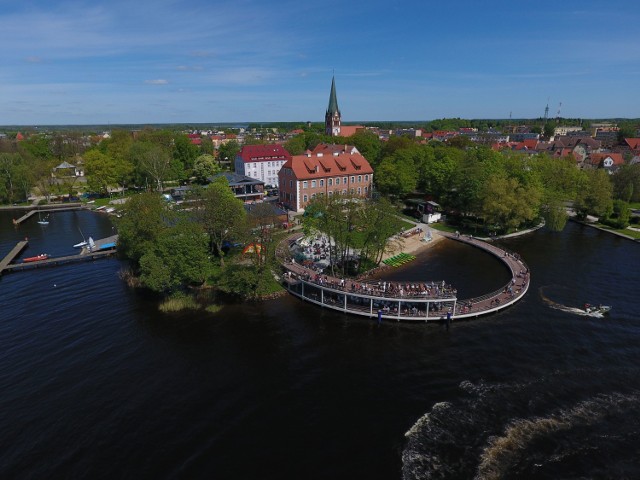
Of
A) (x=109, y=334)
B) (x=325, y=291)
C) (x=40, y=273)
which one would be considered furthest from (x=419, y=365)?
(x=40, y=273)

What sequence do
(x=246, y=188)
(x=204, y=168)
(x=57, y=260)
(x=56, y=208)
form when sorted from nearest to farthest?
(x=57, y=260) → (x=246, y=188) → (x=56, y=208) → (x=204, y=168)

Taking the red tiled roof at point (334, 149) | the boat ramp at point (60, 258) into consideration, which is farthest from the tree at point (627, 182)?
the boat ramp at point (60, 258)

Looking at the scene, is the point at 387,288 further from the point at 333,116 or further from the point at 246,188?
the point at 333,116

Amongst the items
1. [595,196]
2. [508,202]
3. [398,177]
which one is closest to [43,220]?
[398,177]

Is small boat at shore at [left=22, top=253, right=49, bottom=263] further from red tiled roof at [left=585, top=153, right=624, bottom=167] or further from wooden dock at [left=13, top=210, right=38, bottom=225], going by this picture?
red tiled roof at [left=585, top=153, right=624, bottom=167]

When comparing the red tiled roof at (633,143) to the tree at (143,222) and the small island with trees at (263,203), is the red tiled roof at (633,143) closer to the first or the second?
the small island with trees at (263,203)

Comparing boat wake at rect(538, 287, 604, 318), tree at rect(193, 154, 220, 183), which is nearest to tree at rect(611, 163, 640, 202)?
boat wake at rect(538, 287, 604, 318)
